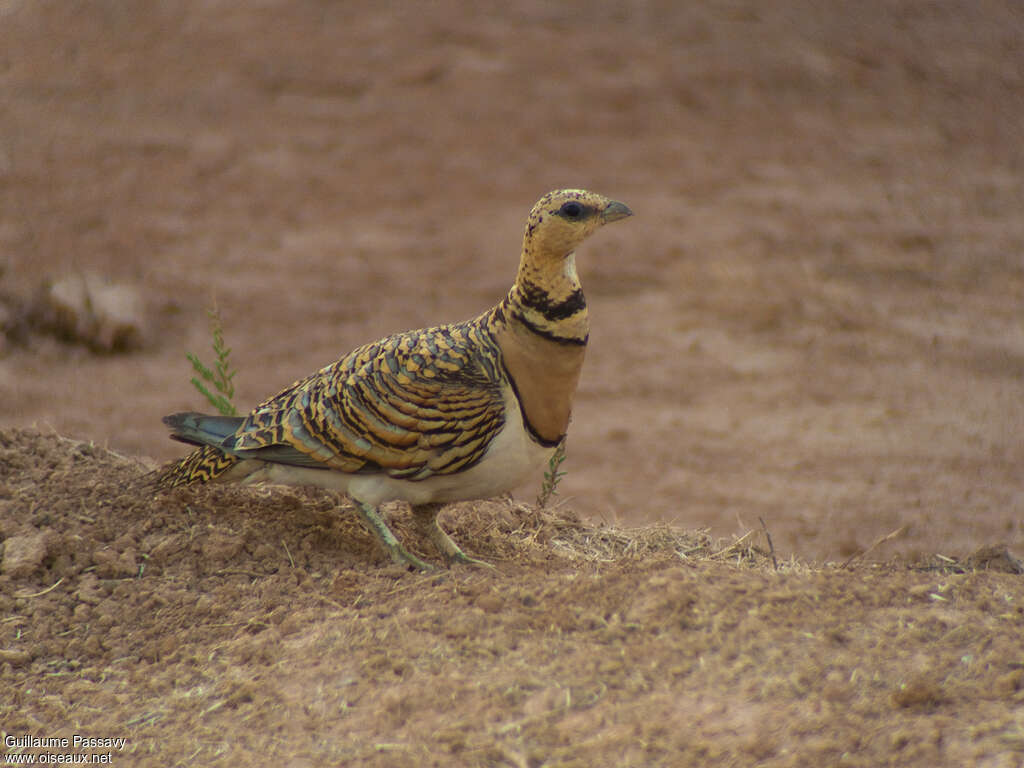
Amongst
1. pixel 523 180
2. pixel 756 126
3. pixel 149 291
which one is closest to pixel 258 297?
pixel 149 291

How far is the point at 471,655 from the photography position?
3012 mm

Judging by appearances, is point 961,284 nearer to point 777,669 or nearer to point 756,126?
point 756,126

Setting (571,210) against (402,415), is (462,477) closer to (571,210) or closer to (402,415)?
(402,415)

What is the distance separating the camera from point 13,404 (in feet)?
26.8

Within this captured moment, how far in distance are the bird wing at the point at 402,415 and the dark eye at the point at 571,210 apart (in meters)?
0.56

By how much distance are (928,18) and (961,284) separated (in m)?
4.15

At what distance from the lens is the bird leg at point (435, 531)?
412 cm

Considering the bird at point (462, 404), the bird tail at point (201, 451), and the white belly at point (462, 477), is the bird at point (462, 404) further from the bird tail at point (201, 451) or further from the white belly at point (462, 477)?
the bird tail at point (201, 451)

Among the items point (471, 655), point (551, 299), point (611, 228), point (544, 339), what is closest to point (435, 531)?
point (544, 339)

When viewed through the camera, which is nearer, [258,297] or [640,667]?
[640,667]

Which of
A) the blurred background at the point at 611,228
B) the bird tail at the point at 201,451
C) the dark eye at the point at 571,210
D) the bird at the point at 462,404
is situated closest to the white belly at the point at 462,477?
the bird at the point at 462,404

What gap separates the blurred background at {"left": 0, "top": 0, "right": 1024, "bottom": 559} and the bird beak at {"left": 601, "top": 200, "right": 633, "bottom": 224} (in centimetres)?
372

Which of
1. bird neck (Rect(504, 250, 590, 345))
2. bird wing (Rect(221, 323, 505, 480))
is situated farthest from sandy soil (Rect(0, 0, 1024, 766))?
bird neck (Rect(504, 250, 590, 345))

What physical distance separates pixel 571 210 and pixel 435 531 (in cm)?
136
